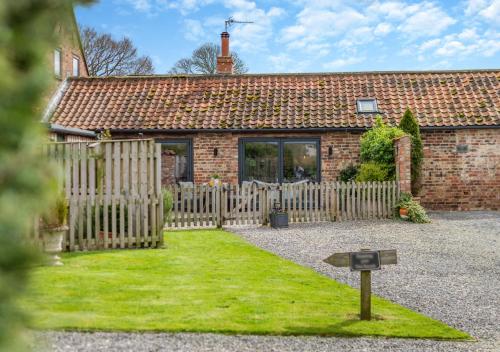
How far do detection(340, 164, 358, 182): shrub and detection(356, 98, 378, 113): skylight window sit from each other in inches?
92.0

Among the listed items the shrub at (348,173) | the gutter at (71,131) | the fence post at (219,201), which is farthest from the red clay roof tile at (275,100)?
the fence post at (219,201)

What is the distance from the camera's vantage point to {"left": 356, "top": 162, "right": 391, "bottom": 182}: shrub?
17141 mm

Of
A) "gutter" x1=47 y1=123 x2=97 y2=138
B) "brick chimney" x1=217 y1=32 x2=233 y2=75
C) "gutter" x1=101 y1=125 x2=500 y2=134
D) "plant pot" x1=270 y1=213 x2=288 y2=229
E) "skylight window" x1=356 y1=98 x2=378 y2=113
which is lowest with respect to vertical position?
"plant pot" x1=270 y1=213 x2=288 y2=229

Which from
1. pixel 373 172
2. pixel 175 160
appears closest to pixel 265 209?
pixel 373 172

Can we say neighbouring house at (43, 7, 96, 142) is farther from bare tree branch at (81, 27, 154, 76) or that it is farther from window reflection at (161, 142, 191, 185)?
bare tree branch at (81, 27, 154, 76)

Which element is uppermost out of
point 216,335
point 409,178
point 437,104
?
point 437,104

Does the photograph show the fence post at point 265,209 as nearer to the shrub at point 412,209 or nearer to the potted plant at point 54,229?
the shrub at point 412,209

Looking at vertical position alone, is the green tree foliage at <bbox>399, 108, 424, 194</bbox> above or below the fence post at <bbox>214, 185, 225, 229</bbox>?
above

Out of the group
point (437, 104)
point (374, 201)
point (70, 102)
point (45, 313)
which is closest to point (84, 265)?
point (45, 313)

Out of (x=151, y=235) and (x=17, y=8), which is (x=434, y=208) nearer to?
(x=151, y=235)

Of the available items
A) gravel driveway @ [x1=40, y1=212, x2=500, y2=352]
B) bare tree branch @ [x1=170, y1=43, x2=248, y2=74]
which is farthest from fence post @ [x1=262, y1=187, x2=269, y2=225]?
bare tree branch @ [x1=170, y1=43, x2=248, y2=74]

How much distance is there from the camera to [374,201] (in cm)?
1650

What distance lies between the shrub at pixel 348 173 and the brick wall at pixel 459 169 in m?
2.51

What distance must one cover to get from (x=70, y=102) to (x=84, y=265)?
14.2m
